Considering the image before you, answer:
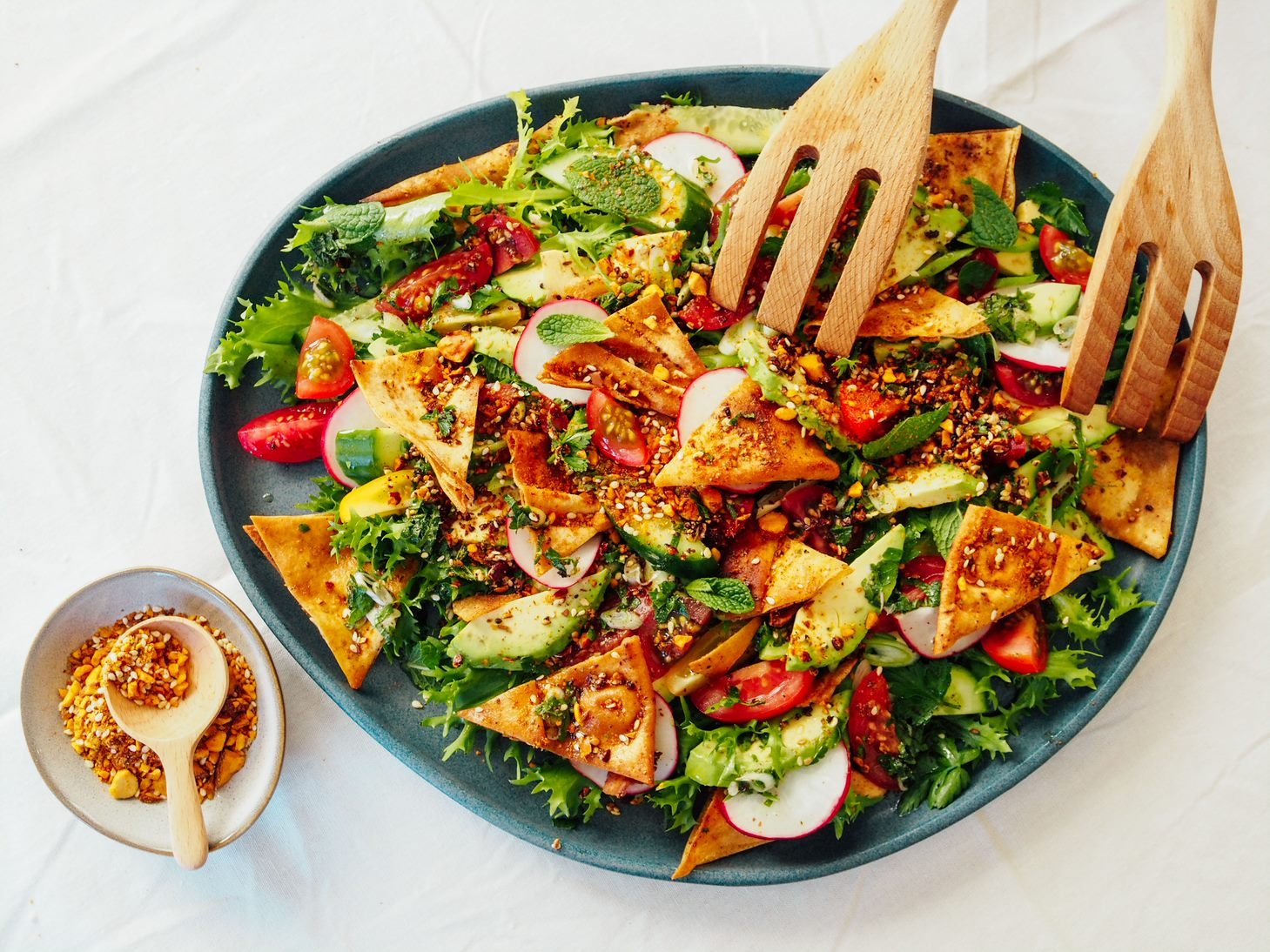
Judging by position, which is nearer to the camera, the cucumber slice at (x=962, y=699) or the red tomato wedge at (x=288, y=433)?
the cucumber slice at (x=962, y=699)

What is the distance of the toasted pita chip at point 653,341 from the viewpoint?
9.55ft

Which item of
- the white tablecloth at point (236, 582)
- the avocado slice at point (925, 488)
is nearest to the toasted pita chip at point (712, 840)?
the white tablecloth at point (236, 582)

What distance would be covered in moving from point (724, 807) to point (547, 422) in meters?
1.37

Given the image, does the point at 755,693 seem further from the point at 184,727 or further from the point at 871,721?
the point at 184,727

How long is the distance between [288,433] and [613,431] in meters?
1.17

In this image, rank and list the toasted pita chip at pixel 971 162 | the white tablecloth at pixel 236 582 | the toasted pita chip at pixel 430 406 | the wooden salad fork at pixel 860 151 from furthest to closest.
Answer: the white tablecloth at pixel 236 582, the toasted pita chip at pixel 971 162, the toasted pita chip at pixel 430 406, the wooden salad fork at pixel 860 151

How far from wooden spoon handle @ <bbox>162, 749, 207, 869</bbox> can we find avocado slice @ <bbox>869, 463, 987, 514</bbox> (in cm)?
250

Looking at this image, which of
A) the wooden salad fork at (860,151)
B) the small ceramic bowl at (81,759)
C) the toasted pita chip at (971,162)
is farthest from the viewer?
the small ceramic bowl at (81,759)

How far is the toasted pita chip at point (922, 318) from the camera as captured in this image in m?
2.85

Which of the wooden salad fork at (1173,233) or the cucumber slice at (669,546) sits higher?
the wooden salad fork at (1173,233)

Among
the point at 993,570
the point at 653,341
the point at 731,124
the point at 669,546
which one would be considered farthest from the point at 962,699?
the point at 731,124

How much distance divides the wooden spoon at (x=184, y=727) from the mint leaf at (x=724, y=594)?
1686 mm

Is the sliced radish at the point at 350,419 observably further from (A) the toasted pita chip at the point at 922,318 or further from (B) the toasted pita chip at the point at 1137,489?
(B) the toasted pita chip at the point at 1137,489

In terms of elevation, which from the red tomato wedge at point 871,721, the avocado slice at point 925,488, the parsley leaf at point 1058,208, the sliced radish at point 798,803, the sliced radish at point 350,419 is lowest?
the sliced radish at point 798,803
